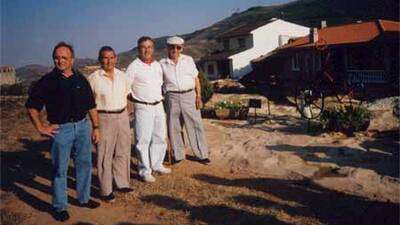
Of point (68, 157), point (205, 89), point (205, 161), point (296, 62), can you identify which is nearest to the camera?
point (68, 157)

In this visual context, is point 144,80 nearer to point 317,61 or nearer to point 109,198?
point 109,198

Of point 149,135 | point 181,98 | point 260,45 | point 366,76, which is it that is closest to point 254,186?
point 149,135

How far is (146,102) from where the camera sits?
21.5 feet

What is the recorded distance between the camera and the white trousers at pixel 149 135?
6.60 meters

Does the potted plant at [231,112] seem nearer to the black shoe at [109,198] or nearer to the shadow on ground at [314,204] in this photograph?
the shadow on ground at [314,204]

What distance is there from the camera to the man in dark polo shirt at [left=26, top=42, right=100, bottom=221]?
16.5ft

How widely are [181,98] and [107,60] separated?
191 centimetres

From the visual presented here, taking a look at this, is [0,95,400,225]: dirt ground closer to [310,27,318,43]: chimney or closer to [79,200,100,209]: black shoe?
[79,200,100,209]: black shoe

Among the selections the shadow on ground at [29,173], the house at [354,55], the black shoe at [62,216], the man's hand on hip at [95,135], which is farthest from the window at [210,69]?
the black shoe at [62,216]

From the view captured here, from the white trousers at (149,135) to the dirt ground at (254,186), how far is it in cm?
34

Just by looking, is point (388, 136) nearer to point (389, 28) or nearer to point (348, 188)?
point (348, 188)

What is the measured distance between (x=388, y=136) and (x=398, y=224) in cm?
524

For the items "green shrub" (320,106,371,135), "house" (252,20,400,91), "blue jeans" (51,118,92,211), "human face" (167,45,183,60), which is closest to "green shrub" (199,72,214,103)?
"house" (252,20,400,91)

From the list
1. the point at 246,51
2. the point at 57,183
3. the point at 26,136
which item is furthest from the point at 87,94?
the point at 246,51
